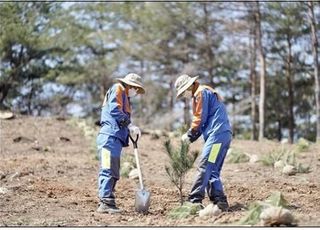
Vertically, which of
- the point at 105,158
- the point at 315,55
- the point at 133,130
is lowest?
the point at 105,158

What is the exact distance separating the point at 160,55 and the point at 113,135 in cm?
2060

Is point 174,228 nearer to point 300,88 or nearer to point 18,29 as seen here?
point 18,29

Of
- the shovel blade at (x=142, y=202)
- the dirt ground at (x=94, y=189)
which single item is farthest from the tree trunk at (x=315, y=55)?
the shovel blade at (x=142, y=202)

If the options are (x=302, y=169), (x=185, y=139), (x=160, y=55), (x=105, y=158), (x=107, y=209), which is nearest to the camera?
(x=107, y=209)

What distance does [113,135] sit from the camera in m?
5.89

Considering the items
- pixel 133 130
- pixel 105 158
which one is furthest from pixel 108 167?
pixel 133 130

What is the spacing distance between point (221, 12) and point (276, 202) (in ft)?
60.8

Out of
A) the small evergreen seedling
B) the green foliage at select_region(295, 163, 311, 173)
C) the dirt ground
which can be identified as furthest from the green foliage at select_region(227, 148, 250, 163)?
the small evergreen seedling

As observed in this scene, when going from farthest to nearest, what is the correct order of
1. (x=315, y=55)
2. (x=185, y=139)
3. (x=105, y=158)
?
(x=315, y=55) → (x=185, y=139) → (x=105, y=158)

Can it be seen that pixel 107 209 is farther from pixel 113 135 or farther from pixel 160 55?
pixel 160 55

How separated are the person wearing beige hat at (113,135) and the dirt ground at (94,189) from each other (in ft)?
0.87

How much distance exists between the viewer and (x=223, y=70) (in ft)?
88.8

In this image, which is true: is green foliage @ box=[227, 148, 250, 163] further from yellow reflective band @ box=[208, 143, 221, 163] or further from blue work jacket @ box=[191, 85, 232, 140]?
yellow reflective band @ box=[208, 143, 221, 163]

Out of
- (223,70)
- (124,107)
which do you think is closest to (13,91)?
(223,70)
